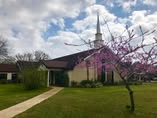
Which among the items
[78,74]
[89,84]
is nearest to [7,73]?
[78,74]

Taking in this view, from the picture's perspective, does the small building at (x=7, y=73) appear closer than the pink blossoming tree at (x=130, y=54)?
No

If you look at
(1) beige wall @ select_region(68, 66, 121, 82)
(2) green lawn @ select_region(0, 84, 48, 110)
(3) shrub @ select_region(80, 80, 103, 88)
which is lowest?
(2) green lawn @ select_region(0, 84, 48, 110)

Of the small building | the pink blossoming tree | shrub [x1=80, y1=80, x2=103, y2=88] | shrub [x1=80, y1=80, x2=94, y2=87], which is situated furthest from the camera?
the small building

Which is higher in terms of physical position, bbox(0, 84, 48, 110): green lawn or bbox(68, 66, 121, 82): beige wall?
bbox(68, 66, 121, 82): beige wall

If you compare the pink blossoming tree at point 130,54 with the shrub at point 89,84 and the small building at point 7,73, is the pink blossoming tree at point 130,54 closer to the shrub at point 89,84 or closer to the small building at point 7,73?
the shrub at point 89,84

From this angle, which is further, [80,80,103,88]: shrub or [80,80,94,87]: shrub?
[80,80,94,87]: shrub

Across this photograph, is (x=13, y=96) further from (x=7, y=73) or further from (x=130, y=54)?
(x=7, y=73)

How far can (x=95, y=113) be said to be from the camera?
10.9m

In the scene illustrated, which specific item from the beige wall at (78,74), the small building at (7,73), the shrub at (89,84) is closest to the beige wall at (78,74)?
the beige wall at (78,74)

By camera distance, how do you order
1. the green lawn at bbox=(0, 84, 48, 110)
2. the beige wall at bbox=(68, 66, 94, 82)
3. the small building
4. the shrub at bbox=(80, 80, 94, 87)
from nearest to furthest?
the green lawn at bbox=(0, 84, 48, 110)
the shrub at bbox=(80, 80, 94, 87)
the beige wall at bbox=(68, 66, 94, 82)
the small building

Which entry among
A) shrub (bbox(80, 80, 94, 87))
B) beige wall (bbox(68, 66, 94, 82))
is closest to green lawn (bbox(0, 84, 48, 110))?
shrub (bbox(80, 80, 94, 87))

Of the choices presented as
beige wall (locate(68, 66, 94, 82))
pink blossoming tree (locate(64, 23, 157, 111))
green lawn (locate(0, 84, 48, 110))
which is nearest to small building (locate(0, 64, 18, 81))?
beige wall (locate(68, 66, 94, 82))

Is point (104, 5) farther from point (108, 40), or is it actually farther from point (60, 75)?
point (60, 75)

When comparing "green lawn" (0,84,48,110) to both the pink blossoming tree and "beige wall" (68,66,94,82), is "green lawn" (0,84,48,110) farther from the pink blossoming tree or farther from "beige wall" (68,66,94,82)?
"beige wall" (68,66,94,82)
